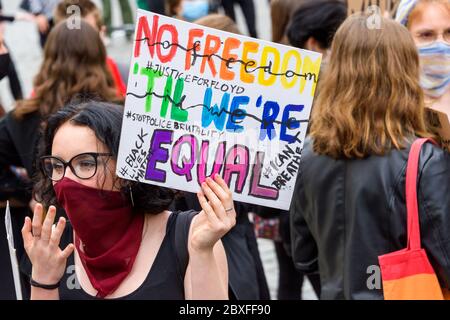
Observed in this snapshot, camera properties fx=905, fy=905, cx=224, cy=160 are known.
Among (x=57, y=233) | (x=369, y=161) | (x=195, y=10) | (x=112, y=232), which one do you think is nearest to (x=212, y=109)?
(x=112, y=232)

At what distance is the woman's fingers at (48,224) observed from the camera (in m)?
2.48

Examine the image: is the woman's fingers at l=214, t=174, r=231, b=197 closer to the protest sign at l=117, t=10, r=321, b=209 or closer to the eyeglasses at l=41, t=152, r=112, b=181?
the protest sign at l=117, t=10, r=321, b=209

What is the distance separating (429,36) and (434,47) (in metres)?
0.09

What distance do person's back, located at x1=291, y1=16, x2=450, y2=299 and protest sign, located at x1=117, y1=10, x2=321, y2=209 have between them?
2.04ft

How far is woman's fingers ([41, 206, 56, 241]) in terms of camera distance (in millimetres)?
2479

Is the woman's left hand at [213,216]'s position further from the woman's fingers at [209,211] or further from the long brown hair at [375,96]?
the long brown hair at [375,96]

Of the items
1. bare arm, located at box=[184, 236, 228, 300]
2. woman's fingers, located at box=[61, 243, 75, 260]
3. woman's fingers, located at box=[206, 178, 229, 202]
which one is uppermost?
woman's fingers, located at box=[206, 178, 229, 202]

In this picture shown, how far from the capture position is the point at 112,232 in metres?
2.72

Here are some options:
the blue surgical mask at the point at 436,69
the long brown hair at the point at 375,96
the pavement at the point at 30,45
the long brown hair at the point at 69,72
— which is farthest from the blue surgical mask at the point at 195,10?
the long brown hair at the point at 375,96

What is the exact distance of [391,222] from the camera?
3.21 metres

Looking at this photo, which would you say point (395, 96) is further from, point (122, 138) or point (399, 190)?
point (122, 138)

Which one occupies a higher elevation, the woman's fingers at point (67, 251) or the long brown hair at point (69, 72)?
the long brown hair at point (69, 72)

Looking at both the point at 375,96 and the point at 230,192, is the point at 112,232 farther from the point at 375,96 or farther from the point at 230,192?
the point at 375,96

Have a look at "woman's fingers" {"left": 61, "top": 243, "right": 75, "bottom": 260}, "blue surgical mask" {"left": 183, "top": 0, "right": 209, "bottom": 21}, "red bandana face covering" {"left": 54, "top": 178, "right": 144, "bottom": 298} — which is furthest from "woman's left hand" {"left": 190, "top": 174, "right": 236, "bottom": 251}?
"blue surgical mask" {"left": 183, "top": 0, "right": 209, "bottom": 21}
